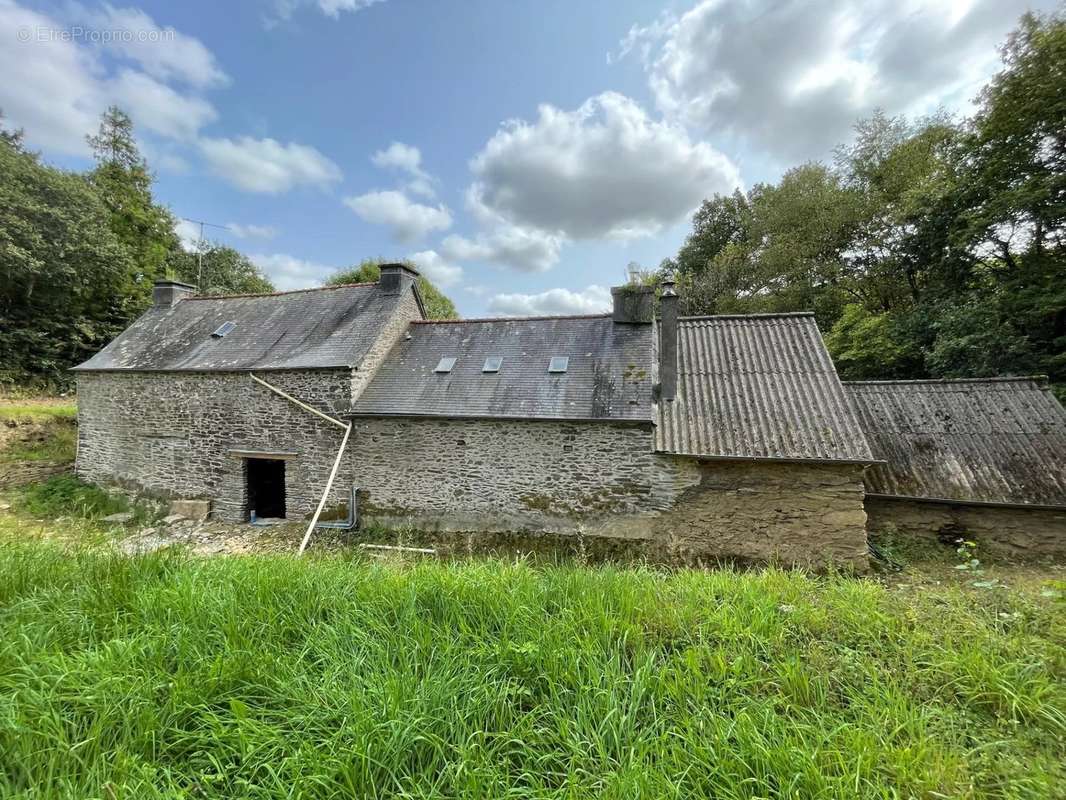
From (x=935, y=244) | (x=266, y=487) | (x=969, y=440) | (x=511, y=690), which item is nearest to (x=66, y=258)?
(x=266, y=487)

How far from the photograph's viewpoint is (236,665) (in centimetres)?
259

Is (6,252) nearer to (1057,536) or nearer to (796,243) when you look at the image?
(1057,536)

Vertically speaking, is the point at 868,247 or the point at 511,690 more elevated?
the point at 868,247

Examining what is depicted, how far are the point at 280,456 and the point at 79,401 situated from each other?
827 centimetres

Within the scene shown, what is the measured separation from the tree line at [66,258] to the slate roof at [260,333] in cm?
732

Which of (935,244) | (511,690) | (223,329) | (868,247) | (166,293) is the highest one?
(868,247)

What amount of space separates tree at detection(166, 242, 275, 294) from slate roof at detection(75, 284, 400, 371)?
18.4 metres

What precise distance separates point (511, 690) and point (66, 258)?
27779 millimetres

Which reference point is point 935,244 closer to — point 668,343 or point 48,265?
point 668,343

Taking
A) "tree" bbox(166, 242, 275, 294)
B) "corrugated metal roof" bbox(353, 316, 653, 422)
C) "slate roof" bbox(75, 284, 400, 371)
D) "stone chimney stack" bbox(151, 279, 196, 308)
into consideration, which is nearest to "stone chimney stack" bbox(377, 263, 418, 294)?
"slate roof" bbox(75, 284, 400, 371)

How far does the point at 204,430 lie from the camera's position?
11.2m

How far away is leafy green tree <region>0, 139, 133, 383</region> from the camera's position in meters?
16.8

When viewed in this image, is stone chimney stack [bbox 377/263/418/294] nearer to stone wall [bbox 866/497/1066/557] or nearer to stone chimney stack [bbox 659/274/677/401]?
stone chimney stack [bbox 659/274/677/401]

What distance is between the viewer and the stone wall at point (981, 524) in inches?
301
